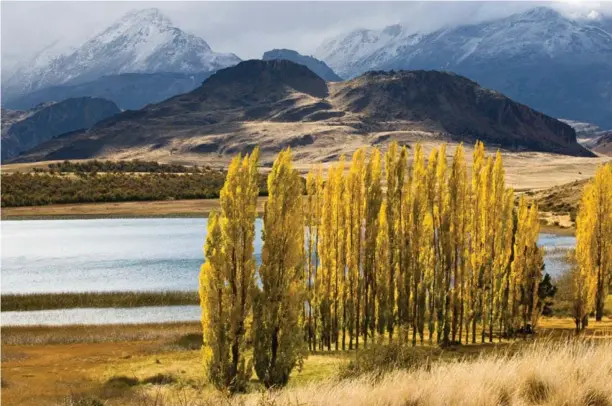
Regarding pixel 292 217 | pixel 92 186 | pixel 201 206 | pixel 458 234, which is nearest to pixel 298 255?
pixel 292 217

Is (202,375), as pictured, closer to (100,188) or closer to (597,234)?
(597,234)

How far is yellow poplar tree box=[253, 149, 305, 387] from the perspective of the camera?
26.5m

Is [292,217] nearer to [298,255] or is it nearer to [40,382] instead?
[298,255]

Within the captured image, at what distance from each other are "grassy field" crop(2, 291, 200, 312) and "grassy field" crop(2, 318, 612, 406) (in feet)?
23.7

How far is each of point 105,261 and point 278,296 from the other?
1978 inches

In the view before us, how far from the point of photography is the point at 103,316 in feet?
162

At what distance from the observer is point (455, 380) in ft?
33.6

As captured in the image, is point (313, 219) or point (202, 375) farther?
point (313, 219)

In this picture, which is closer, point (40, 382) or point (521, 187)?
point (40, 382)

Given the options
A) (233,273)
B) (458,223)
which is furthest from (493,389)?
(458,223)

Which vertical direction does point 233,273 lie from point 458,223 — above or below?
below

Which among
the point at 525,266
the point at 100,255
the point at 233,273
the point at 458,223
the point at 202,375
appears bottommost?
the point at 202,375

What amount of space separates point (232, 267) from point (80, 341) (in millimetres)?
21119

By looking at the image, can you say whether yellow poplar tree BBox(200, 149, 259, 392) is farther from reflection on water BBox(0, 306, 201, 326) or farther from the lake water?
the lake water
